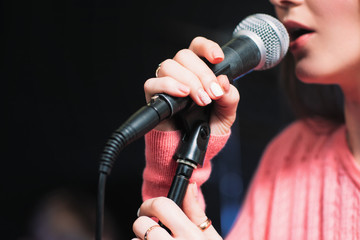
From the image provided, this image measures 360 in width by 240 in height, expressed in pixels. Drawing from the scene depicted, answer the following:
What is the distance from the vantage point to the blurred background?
248 centimetres

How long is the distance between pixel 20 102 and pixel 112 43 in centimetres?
64

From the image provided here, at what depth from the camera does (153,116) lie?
61cm

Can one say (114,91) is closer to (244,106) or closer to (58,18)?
(58,18)

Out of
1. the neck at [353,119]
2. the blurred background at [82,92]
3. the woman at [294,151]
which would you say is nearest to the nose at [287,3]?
the woman at [294,151]

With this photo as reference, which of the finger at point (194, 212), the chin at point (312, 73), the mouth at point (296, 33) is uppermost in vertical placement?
the mouth at point (296, 33)

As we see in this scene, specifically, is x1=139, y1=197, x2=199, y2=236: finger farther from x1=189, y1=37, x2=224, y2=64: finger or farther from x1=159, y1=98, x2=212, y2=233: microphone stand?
x1=189, y1=37, x2=224, y2=64: finger

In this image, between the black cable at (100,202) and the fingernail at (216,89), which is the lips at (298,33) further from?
the black cable at (100,202)

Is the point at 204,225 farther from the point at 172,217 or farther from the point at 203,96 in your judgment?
the point at 203,96

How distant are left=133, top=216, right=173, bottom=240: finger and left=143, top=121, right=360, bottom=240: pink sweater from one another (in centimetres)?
18

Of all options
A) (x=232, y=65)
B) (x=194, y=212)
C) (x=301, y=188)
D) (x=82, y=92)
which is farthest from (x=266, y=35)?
(x=82, y=92)

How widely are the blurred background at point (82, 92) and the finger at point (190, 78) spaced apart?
6.05ft

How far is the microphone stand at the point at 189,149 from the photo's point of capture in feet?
2.24

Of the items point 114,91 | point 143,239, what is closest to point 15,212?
point 114,91

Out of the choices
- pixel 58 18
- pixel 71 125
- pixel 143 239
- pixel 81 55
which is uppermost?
pixel 58 18
